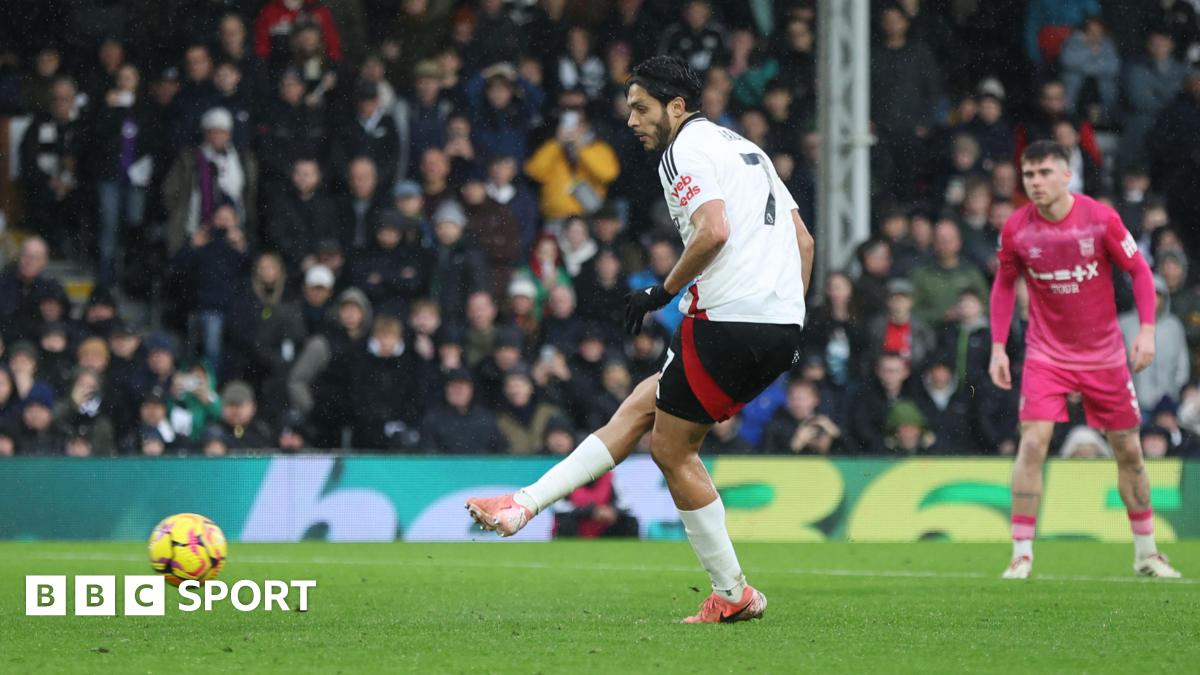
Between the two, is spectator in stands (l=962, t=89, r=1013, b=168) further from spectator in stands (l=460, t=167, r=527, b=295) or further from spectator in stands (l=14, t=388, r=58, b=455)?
spectator in stands (l=14, t=388, r=58, b=455)

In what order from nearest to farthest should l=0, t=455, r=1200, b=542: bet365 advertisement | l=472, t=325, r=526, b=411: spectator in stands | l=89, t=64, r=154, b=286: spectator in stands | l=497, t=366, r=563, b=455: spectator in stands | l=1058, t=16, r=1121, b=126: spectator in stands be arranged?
1. l=0, t=455, r=1200, b=542: bet365 advertisement
2. l=497, t=366, r=563, b=455: spectator in stands
3. l=472, t=325, r=526, b=411: spectator in stands
4. l=89, t=64, r=154, b=286: spectator in stands
5. l=1058, t=16, r=1121, b=126: spectator in stands

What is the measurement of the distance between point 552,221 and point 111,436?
179 inches

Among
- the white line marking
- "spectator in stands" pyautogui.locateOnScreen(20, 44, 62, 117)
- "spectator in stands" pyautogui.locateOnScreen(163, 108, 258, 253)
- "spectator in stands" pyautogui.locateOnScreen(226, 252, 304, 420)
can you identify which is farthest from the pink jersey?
"spectator in stands" pyautogui.locateOnScreen(20, 44, 62, 117)

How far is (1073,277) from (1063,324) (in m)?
0.28

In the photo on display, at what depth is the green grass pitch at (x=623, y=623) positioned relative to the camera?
6500 millimetres

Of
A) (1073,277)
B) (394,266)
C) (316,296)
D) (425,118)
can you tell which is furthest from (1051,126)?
(1073,277)

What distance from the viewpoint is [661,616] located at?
822cm

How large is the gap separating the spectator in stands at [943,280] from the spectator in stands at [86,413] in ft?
21.9

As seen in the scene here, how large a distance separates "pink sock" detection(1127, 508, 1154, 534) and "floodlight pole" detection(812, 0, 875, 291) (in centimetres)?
646

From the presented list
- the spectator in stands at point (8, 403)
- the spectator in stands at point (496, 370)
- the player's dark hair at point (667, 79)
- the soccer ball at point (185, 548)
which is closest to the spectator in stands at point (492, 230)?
the spectator in stands at point (496, 370)

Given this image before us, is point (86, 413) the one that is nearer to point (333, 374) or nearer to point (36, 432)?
point (36, 432)

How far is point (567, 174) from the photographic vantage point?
17844 millimetres

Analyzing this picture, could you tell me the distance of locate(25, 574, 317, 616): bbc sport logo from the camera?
8.34 m

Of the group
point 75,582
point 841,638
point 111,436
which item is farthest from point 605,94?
point 841,638
